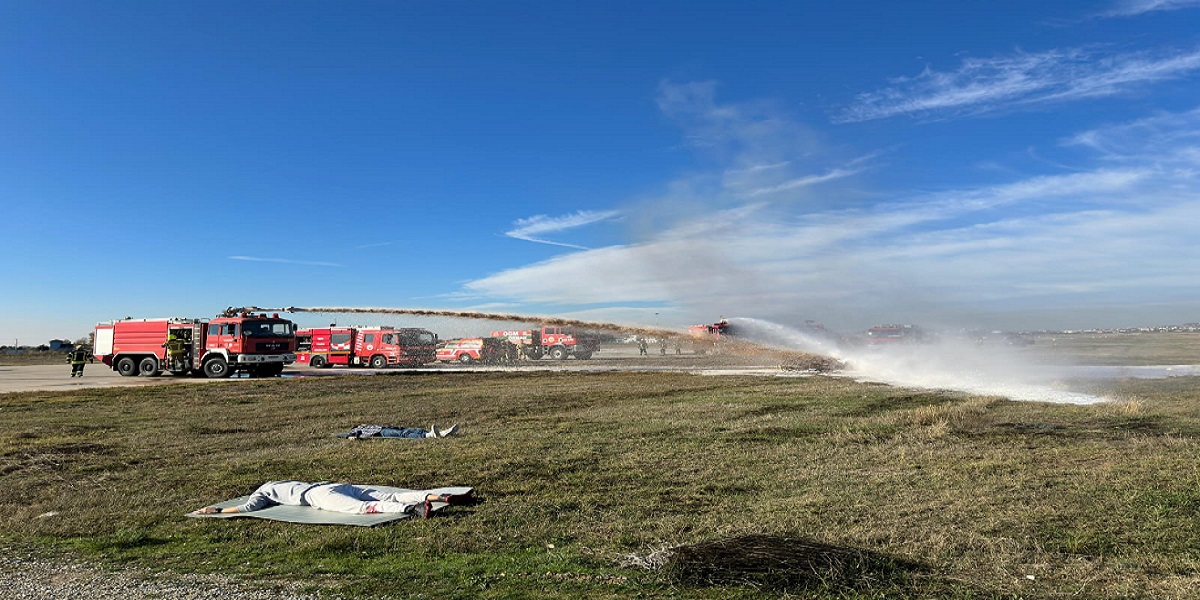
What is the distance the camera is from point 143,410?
20.2 meters

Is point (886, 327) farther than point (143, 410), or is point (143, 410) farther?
point (886, 327)

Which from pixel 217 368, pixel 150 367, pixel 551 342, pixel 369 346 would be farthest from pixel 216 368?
pixel 551 342

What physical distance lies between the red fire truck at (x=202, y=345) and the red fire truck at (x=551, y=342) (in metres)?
20.1

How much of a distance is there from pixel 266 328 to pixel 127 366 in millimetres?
8056

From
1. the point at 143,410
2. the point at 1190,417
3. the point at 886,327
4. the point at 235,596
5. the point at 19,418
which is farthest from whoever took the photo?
the point at 886,327

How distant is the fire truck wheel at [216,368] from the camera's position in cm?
3419

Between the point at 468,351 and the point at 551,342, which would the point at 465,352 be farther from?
the point at 551,342

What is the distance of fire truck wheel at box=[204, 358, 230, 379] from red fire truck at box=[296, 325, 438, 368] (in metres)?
12.7

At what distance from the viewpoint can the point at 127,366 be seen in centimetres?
3647

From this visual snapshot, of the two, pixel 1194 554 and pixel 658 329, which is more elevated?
pixel 658 329

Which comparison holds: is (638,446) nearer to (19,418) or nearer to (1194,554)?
(1194,554)

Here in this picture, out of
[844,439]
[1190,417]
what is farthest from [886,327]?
[844,439]

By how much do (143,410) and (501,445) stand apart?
1281 cm

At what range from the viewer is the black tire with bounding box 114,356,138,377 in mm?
36469
